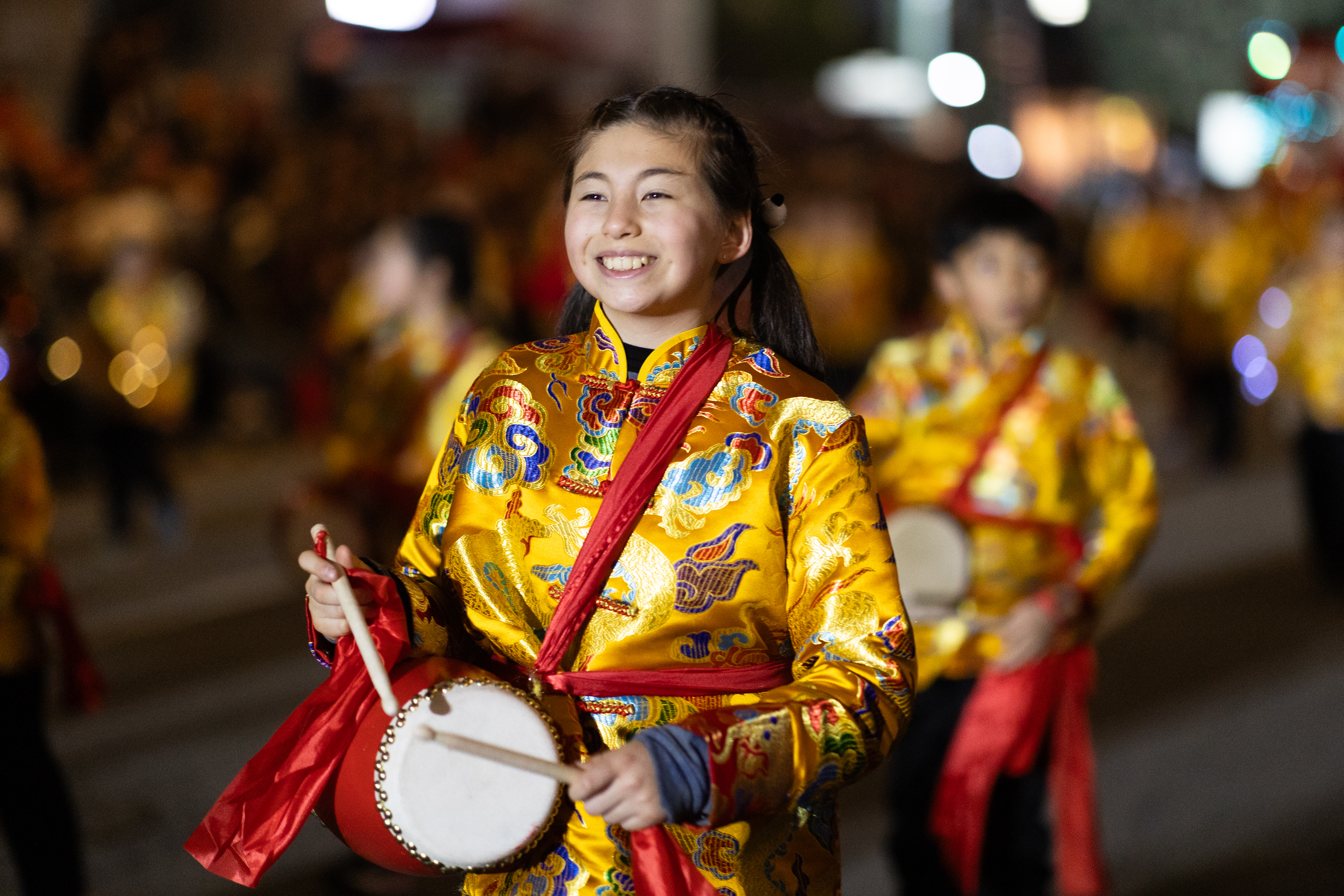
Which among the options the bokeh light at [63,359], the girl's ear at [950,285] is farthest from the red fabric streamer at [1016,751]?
the bokeh light at [63,359]

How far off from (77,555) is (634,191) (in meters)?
6.79

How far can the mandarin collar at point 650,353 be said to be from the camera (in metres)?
1.82

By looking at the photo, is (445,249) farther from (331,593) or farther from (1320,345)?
(1320,345)

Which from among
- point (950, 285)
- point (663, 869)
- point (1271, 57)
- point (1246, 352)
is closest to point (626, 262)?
point (663, 869)

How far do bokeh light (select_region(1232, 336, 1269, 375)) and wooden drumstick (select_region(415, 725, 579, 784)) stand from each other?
10.0m

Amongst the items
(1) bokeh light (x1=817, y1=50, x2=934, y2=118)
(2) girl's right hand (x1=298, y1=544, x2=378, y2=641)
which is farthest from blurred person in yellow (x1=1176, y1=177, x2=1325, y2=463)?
(1) bokeh light (x1=817, y1=50, x2=934, y2=118)

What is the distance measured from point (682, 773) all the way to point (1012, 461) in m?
2.01

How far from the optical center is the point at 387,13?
53.2ft

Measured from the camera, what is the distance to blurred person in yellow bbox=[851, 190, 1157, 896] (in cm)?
316

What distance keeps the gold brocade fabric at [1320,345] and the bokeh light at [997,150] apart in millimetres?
26560

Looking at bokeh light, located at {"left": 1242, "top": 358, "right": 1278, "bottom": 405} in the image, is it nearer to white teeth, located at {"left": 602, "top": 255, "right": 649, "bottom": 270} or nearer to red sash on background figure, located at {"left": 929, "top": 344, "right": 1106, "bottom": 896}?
red sash on background figure, located at {"left": 929, "top": 344, "right": 1106, "bottom": 896}

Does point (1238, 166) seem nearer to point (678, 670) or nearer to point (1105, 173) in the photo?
point (1105, 173)

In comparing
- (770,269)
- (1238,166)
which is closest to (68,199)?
(770,269)

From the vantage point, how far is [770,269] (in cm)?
198
